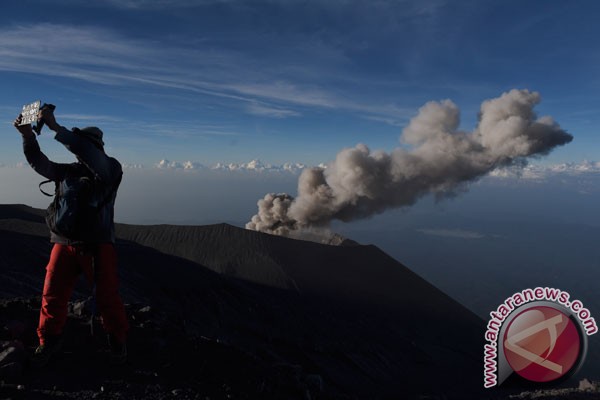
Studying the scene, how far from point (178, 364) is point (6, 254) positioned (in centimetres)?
2322

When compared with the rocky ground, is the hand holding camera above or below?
above

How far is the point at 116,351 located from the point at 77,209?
7.03 ft

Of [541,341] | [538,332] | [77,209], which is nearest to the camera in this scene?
[77,209]

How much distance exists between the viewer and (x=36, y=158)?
442 centimetres

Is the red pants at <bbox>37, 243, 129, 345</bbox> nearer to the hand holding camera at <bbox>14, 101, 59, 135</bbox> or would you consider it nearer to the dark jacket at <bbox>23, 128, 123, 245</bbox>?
the dark jacket at <bbox>23, 128, 123, 245</bbox>

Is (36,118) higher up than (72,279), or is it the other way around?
(36,118)

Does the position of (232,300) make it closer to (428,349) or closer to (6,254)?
(6,254)

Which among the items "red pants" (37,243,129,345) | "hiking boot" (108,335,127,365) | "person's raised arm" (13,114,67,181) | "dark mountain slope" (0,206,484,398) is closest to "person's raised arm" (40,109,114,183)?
"person's raised arm" (13,114,67,181)

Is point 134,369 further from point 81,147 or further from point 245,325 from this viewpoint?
point 245,325

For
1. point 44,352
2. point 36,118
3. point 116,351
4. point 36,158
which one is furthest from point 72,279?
point 36,118

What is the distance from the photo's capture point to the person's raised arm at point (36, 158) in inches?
167

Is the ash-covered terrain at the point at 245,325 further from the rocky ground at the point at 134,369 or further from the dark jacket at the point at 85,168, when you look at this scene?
the dark jacket at the point at 85,168

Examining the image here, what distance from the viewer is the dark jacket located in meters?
4.19

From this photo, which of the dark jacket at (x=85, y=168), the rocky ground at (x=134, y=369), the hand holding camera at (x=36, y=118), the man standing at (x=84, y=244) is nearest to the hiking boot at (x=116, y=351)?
the rocky ground at (x=134, y=369)
